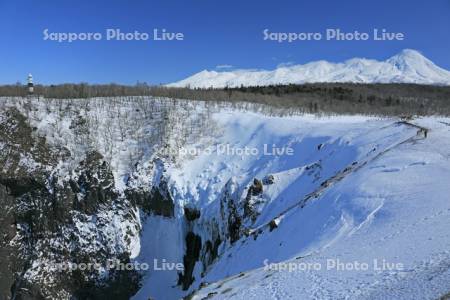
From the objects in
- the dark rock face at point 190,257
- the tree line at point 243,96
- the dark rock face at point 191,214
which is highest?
the tree line at point 243,96

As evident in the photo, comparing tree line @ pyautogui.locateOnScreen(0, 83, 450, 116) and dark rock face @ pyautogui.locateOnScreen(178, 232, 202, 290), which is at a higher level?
tree line @ pyautogui.locateOnScreen(0, 83, 450, 116)

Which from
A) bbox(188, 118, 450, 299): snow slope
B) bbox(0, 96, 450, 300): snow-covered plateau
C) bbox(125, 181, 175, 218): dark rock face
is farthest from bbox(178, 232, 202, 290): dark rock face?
bbox(188, 118, 450, 299): snow slope

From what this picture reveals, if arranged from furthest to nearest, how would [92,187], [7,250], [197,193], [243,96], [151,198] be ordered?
[243,96] < [151,198] < [92,187] < [197,193] < [7,250]

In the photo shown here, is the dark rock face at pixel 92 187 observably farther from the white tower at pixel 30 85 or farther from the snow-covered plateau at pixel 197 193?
the white tower at pixel 30 85

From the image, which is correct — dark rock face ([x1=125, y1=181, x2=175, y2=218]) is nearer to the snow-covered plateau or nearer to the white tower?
the snow-covered plateau

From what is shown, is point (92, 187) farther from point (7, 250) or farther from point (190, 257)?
point (190, 257)

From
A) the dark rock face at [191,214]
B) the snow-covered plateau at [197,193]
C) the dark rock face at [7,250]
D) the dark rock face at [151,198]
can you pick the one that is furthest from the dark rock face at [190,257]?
the dark rock face at [7,250]

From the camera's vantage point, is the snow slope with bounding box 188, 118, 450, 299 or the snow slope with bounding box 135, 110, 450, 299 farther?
the snow slope with bounding box 135, 110, 450, 299

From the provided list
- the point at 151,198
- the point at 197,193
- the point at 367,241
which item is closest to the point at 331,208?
the point at 367,241
